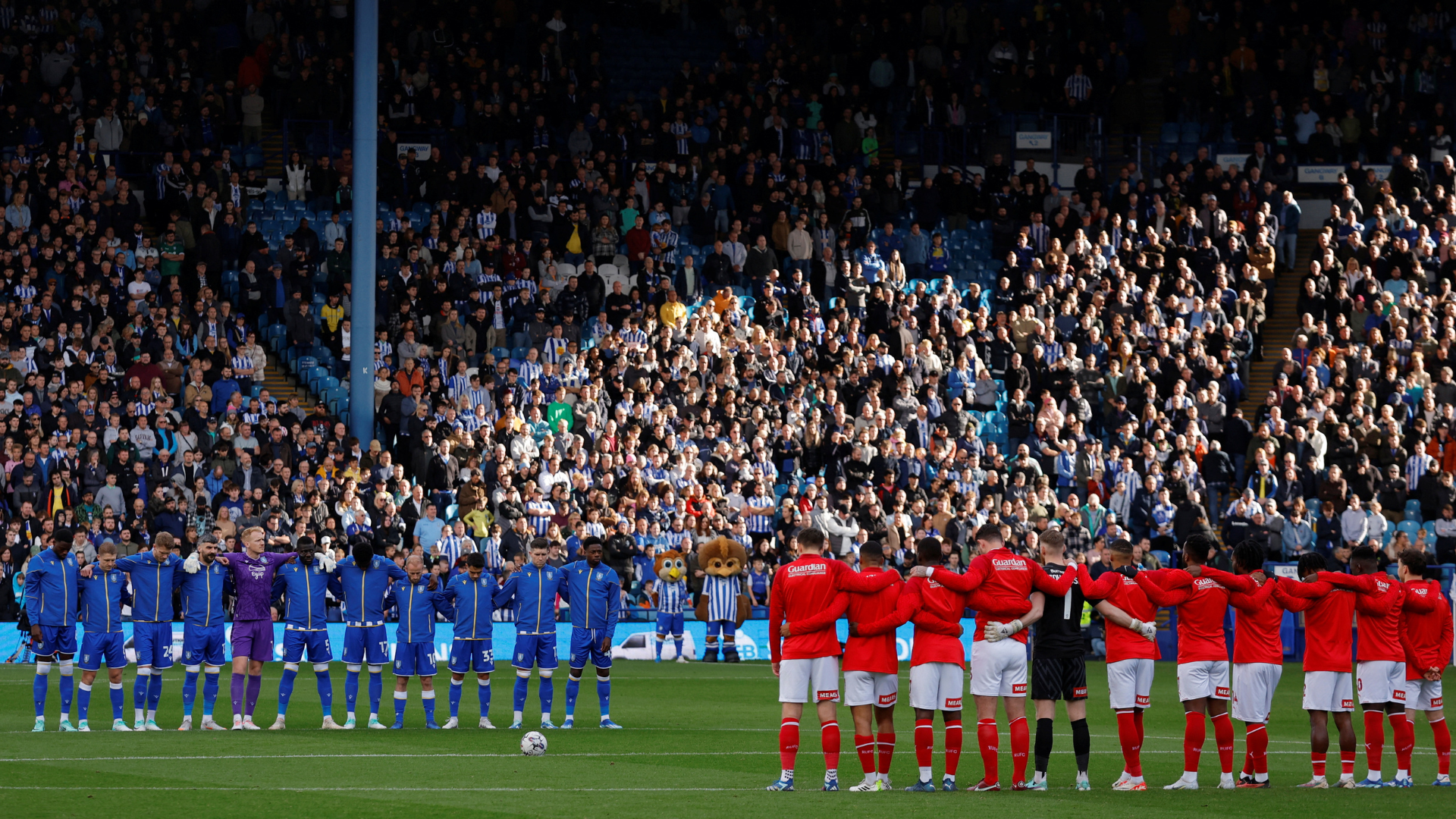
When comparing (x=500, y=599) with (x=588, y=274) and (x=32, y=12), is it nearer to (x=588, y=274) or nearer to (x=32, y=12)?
(x=588, y=274)

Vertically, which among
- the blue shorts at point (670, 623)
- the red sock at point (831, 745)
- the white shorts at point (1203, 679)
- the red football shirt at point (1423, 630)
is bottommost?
the blue shorts at point (670, 623)

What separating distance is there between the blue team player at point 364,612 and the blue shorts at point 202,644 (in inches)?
53.1

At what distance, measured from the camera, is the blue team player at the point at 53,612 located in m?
20.0

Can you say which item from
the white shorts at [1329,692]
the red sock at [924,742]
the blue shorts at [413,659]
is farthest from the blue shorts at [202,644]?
the white shorts at [1329,692]

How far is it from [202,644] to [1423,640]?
12285 mm

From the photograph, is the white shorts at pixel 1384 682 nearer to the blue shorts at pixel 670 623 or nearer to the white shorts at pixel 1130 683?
the white shorts at pixel 1130 683

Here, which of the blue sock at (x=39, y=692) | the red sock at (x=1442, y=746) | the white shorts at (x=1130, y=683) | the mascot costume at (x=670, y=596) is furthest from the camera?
the mascot costume at (x=670, y=596)

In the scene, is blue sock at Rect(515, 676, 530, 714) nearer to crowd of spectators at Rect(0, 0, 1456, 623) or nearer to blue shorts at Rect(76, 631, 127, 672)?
blue shorts at Rect(76, 631, 127, 672)

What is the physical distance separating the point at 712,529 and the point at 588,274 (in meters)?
6.66

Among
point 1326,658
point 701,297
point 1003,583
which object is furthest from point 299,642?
point 701,297

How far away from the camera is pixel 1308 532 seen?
104 ft

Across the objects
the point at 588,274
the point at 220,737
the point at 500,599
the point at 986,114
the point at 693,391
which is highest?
the point at 986,114

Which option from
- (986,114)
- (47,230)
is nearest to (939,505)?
(986,114)

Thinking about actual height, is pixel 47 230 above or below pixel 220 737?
above
